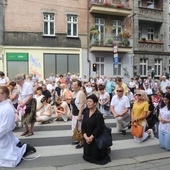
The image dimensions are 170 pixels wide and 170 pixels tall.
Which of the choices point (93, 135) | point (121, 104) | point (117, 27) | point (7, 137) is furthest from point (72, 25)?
point (7, 137)

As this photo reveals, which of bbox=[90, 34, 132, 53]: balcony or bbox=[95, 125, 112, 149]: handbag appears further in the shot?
bbox=[90, 34, 132, 53]: balcony

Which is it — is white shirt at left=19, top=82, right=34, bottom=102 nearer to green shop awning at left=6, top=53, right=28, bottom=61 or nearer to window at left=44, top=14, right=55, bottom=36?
green shop awning at left=6, top=53, right=28, bottom=61

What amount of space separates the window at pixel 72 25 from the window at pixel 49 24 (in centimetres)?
151

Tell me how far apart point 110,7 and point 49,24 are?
20.3 ft

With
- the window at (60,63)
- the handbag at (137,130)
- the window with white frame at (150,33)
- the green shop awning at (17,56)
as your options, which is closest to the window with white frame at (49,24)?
the window at (60,63)

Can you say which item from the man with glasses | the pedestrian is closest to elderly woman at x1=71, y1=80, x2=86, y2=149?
the man with glasses

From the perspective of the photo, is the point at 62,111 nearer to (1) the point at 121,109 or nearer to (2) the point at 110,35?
(1) the point at 121,109

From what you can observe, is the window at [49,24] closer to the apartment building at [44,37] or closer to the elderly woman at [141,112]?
the apartment building at [44,37]

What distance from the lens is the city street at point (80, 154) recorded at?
15.1ft

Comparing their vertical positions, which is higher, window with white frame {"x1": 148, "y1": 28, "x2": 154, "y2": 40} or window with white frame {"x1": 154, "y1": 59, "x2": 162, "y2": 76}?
window with white frame {"x1": 148, "y1": 28, "x2": 154, "y2": 40}

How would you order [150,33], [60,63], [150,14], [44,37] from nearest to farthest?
[44,37]
[60,63]
[150,14]
[150,33]

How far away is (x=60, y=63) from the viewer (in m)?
21.4

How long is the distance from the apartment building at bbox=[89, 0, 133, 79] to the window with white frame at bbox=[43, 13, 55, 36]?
12.3 feet

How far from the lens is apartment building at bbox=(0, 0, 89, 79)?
19812 millimetres
